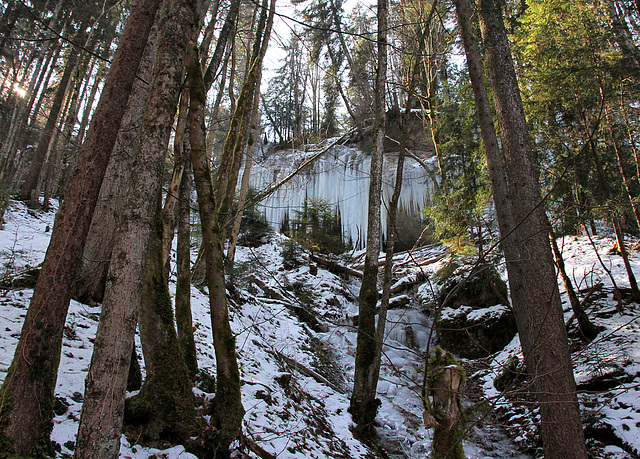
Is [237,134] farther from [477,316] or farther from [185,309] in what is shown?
[477,316]

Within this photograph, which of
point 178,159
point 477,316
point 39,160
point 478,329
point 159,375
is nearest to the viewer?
point 159,375

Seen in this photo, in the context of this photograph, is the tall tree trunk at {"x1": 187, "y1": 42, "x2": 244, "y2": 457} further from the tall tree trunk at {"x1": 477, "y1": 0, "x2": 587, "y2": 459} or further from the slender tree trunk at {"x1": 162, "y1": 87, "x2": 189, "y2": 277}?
the tall tree trunk at {"x1": 477, "y1": 0, "x2": 587, "y2": 459}

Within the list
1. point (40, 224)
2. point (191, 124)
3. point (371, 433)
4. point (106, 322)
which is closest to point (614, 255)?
point (371, 433)

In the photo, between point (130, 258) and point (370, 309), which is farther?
point (370, 309)

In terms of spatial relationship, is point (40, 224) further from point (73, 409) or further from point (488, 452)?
point (488, 452)

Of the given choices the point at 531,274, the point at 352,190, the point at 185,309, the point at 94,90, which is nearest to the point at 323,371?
the point at 185,309

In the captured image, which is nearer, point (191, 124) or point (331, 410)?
point (191, 124)

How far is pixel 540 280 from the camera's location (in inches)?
137

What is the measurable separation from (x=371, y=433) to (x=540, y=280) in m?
2.96

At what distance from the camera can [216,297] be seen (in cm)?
A: 260

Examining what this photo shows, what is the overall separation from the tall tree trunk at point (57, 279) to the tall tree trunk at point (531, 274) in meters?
3.08

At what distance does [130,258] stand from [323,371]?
5053 mm

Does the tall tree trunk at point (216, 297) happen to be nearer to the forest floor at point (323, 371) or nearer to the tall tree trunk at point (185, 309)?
the forest floor at point (323, 371)

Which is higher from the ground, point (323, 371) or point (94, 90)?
point (94, 90)
